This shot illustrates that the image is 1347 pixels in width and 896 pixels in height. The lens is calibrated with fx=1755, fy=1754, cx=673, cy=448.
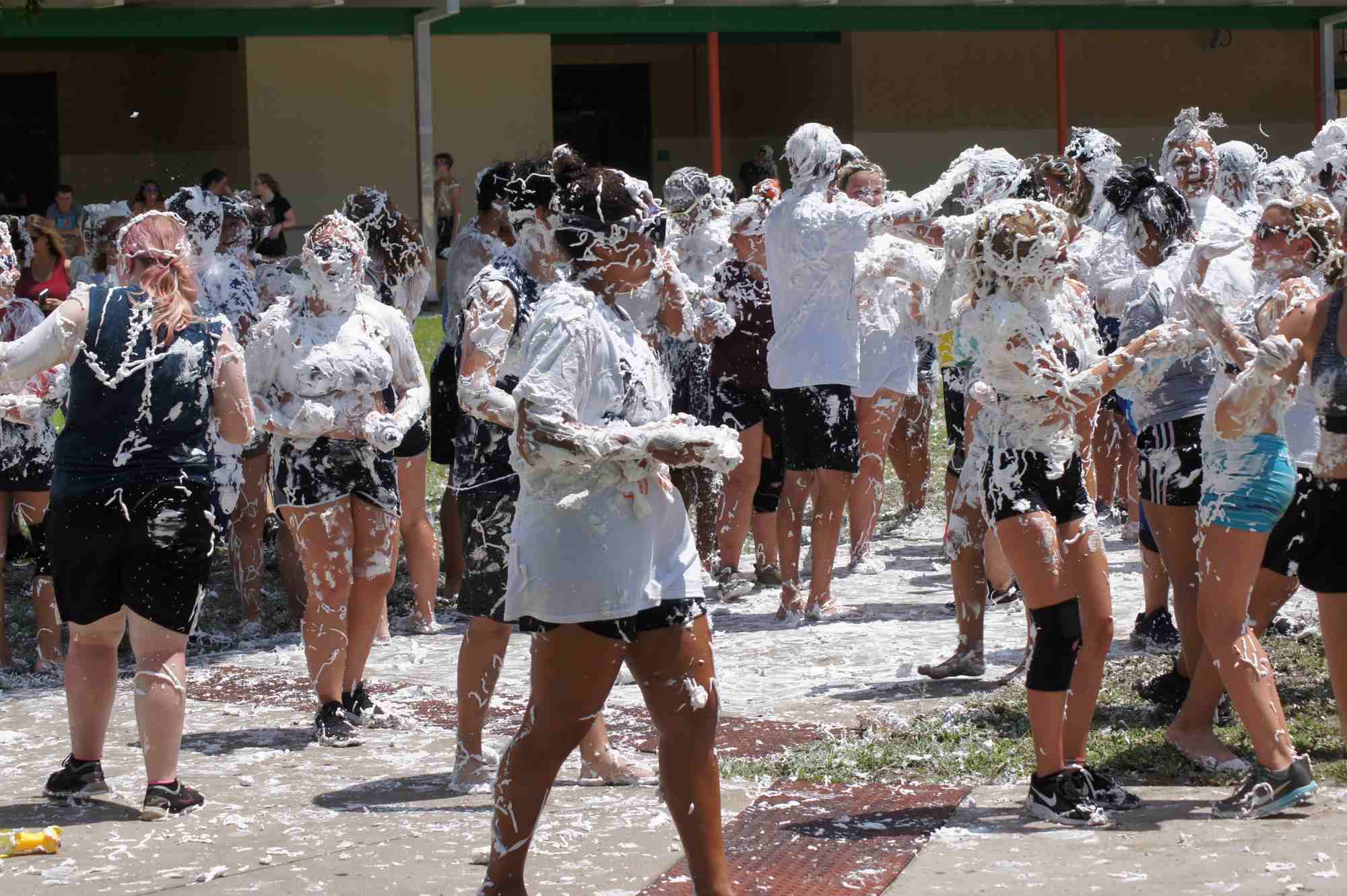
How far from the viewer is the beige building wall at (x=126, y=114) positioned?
27969 millimetres

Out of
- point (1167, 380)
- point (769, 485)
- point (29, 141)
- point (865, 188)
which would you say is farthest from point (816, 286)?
point (29, 141)

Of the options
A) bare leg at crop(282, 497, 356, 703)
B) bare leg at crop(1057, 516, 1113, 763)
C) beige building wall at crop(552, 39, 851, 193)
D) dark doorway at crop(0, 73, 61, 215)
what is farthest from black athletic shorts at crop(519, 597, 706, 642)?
dark doorway at crop(0, 73, 61, 215)

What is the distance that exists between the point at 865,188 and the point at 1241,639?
3597 millimetres

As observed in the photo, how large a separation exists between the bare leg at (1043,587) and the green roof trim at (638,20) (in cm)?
1538

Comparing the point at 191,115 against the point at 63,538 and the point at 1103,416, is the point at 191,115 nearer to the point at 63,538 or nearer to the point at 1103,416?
the point at 1103,416

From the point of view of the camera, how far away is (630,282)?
4.19m

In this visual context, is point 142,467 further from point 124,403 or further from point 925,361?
point 925,361

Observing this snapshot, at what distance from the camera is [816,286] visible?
25.7 ft

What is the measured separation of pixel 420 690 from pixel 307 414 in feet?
4.68

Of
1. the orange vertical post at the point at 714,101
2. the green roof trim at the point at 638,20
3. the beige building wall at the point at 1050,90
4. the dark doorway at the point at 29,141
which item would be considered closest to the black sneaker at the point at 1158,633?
the green roof trim at the point at 638,20

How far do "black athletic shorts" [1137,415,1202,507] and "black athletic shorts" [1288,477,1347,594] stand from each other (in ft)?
3.08

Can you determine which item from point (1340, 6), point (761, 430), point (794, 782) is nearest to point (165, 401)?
point (794, 782)

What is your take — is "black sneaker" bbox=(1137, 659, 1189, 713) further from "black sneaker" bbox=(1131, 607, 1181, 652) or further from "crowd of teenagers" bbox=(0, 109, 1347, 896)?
"black sneaker" bbox=(1131, 607, 1181, 652)

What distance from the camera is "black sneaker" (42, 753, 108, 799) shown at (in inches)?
215
